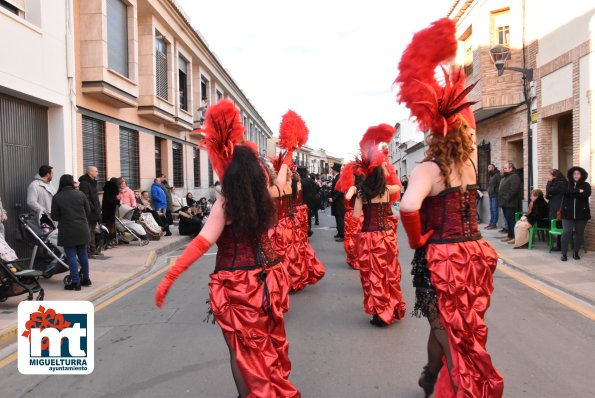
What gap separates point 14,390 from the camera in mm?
3988

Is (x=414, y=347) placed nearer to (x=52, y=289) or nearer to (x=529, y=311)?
(x=529, y=311)

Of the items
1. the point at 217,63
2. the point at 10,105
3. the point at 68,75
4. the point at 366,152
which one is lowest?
the point at 366,152

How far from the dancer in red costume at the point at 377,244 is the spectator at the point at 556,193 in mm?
5740

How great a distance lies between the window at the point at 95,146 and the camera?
12383 mm

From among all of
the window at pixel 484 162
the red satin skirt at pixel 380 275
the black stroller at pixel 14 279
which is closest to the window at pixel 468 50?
the window at pixel 484 162

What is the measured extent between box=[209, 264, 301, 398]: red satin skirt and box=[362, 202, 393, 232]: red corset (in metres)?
2.62

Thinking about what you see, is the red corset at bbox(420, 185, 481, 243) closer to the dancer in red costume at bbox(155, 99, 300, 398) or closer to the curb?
the dancer in red costume at bbox(155, 99, 300, 398)

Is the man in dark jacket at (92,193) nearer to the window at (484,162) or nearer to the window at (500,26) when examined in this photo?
the window at (500,26)

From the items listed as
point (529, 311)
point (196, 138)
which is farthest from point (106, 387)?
point (196, 138)

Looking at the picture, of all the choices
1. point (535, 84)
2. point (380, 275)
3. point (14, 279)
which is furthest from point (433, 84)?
point (535, 84)

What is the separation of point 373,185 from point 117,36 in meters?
11.4

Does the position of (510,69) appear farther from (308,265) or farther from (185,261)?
(185,261)

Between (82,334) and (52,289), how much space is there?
336 centimetres

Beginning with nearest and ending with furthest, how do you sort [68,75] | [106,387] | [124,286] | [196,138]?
[106,387]
[124,286]
[68,75]
[196,138]
